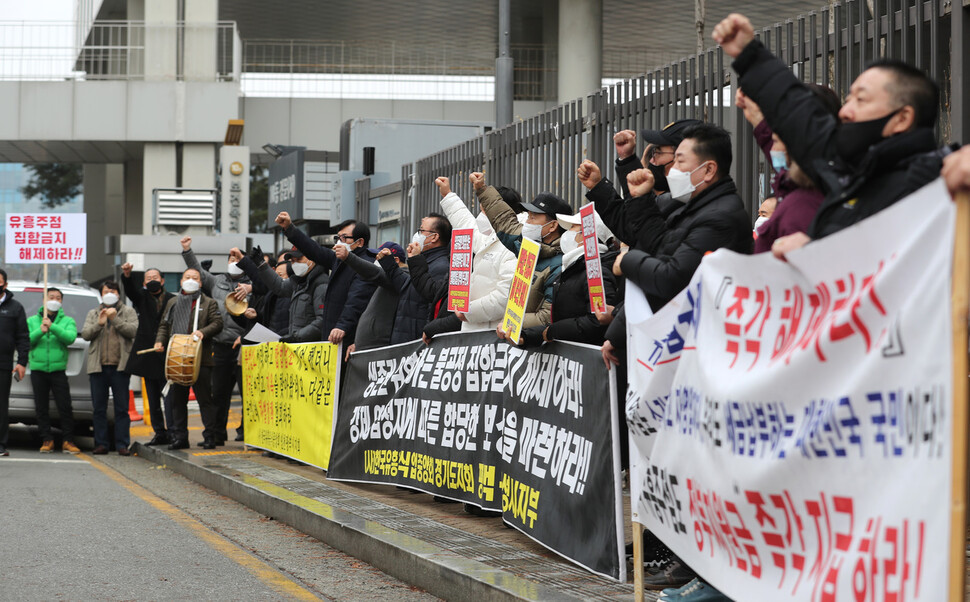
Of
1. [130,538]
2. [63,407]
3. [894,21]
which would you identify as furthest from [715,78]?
[63,407]

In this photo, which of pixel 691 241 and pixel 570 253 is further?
pixel 570 253

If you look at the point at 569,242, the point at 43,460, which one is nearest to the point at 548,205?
the point at 569,242

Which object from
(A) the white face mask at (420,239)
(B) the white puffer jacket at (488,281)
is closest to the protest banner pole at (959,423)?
(B) the white puffer jacket at (488,281)

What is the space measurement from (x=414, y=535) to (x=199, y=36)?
24399mm

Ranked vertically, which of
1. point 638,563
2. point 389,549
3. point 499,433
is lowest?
point 389,549

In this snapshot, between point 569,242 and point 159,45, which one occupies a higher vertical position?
point 159,45

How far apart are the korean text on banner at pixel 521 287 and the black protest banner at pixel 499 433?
185mm

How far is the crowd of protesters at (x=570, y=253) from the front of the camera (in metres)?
3.86

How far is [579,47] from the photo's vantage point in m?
30.2

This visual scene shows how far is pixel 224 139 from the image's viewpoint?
29.5 m

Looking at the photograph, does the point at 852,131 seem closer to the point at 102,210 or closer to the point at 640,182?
the point at 640,182

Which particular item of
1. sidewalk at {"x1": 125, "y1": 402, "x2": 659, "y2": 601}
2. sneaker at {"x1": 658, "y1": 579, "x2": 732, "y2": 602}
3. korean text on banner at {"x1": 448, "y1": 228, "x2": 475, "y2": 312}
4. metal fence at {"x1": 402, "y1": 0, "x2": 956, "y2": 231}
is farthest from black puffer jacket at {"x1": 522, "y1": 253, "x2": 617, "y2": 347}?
metal fence at {"x1": 402, "y1": 0, "x2": 956, "y2": 231}

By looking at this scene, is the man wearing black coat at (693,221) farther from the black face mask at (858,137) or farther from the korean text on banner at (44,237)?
the korean text on banner at (44,237)

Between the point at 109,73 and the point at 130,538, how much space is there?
23953 millimetres
